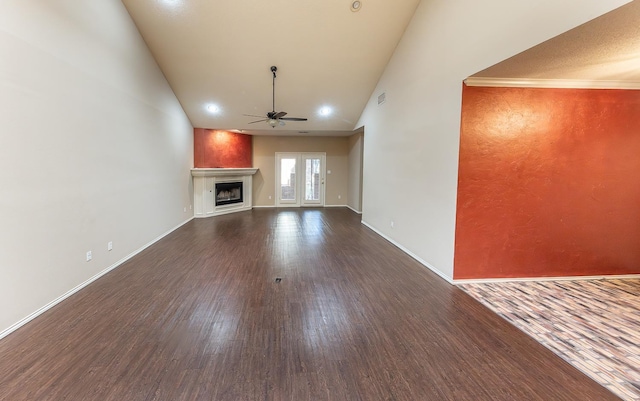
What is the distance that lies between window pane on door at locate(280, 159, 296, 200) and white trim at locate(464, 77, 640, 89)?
7.69 m

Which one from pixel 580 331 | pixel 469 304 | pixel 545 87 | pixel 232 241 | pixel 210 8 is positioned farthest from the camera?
pixel 232 241

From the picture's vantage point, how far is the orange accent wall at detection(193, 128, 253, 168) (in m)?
8.20

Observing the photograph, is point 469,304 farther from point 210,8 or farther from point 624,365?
point 210,8

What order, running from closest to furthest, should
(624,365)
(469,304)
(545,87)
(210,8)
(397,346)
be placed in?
(624,365)
(397,346)
(469,304)
(545,87)
(210,8)

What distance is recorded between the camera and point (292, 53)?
5531 mm

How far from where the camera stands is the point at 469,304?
3.09m

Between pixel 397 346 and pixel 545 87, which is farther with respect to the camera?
pixel 545 87

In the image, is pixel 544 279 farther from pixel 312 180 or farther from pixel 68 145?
pixel 312 180

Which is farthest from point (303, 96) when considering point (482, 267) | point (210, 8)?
point (482, 267)

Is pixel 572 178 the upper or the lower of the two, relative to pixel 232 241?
upper

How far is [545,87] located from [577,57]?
83 cm

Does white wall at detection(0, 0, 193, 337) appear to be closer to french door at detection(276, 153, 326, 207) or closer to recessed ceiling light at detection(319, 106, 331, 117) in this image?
recessed ceiling light at detection(319, 106, 331, 117)

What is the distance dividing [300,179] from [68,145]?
7.77 metres

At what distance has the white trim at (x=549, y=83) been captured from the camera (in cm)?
338
